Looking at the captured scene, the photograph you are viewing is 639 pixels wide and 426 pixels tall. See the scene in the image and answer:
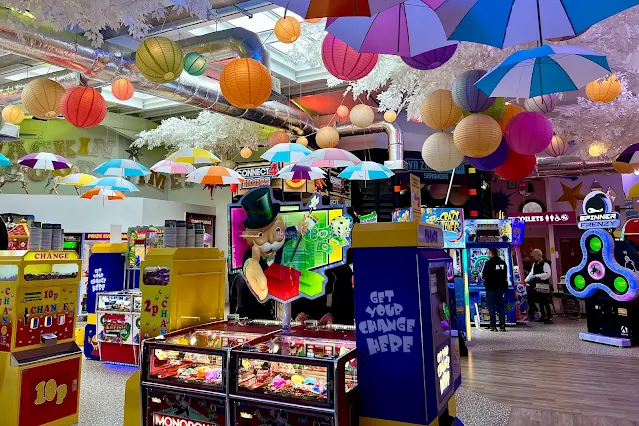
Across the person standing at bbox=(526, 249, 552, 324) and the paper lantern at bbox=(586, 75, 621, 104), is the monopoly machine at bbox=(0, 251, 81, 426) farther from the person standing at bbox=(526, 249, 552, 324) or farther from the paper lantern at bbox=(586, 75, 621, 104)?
the person standing at bbox=(526, 249, 552, 324)

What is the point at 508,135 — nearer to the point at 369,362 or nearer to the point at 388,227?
the point at 388,227

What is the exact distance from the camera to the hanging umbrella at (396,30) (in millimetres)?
3312

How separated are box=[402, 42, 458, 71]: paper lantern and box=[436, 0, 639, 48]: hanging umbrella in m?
0.59

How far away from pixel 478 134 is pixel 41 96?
460 cm

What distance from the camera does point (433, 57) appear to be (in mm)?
3936

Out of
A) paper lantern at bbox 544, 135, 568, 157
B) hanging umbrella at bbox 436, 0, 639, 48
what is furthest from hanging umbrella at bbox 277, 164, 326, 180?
paper lantern at bbox 544, 135, 568, 157

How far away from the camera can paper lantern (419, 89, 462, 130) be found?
457cm

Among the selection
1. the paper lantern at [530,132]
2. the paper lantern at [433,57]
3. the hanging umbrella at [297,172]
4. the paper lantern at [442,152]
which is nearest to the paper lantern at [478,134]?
the paper lantern at [530,132]

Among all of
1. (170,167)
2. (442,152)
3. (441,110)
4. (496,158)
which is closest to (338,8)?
(441,110)

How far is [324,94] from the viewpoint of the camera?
10414 millimetres

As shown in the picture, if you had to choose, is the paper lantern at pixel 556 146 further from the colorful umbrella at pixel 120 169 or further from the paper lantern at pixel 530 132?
the colorful umbrella at pixel 120 169

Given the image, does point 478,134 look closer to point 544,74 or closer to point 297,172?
point 544,74

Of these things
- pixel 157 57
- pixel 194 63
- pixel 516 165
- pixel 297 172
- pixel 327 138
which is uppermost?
pixel 194 63

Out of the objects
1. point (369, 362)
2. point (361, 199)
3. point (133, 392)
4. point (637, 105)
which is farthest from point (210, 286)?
point (361, 199)
